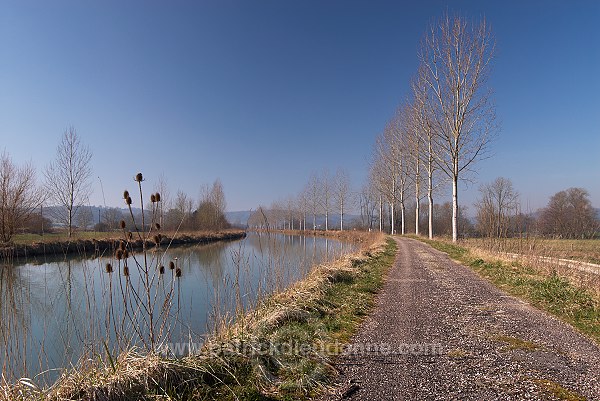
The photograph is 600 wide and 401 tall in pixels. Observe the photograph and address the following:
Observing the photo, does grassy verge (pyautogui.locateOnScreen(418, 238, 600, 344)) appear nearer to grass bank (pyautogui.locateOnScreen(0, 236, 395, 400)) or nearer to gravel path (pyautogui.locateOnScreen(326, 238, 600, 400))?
gravel path (pyautogui.locateOnScreen(326, 238, 600, 400))

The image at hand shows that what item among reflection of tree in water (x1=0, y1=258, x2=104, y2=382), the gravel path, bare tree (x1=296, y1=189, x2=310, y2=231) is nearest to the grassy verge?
the gravel path

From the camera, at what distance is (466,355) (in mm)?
3721

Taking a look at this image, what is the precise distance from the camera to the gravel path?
9.62ft

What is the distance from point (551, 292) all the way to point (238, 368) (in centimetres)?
634

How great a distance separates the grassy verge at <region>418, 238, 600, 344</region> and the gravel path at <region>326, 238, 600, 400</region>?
0.30m

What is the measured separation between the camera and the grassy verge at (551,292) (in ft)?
16.6

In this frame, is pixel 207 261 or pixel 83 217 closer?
pixel 83 217

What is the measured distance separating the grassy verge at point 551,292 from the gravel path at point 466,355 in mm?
302

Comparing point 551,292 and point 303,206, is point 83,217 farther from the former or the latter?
point 303,206

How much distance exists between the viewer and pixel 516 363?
11.4 ft

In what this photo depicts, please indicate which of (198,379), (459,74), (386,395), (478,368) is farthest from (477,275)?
(459,74)

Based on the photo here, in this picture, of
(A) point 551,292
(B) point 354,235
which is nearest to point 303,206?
(B) point 354,235

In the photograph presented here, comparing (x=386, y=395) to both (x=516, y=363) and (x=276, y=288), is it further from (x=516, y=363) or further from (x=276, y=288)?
A: (x=276, y=288)

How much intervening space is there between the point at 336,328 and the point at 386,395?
6.41 ft
